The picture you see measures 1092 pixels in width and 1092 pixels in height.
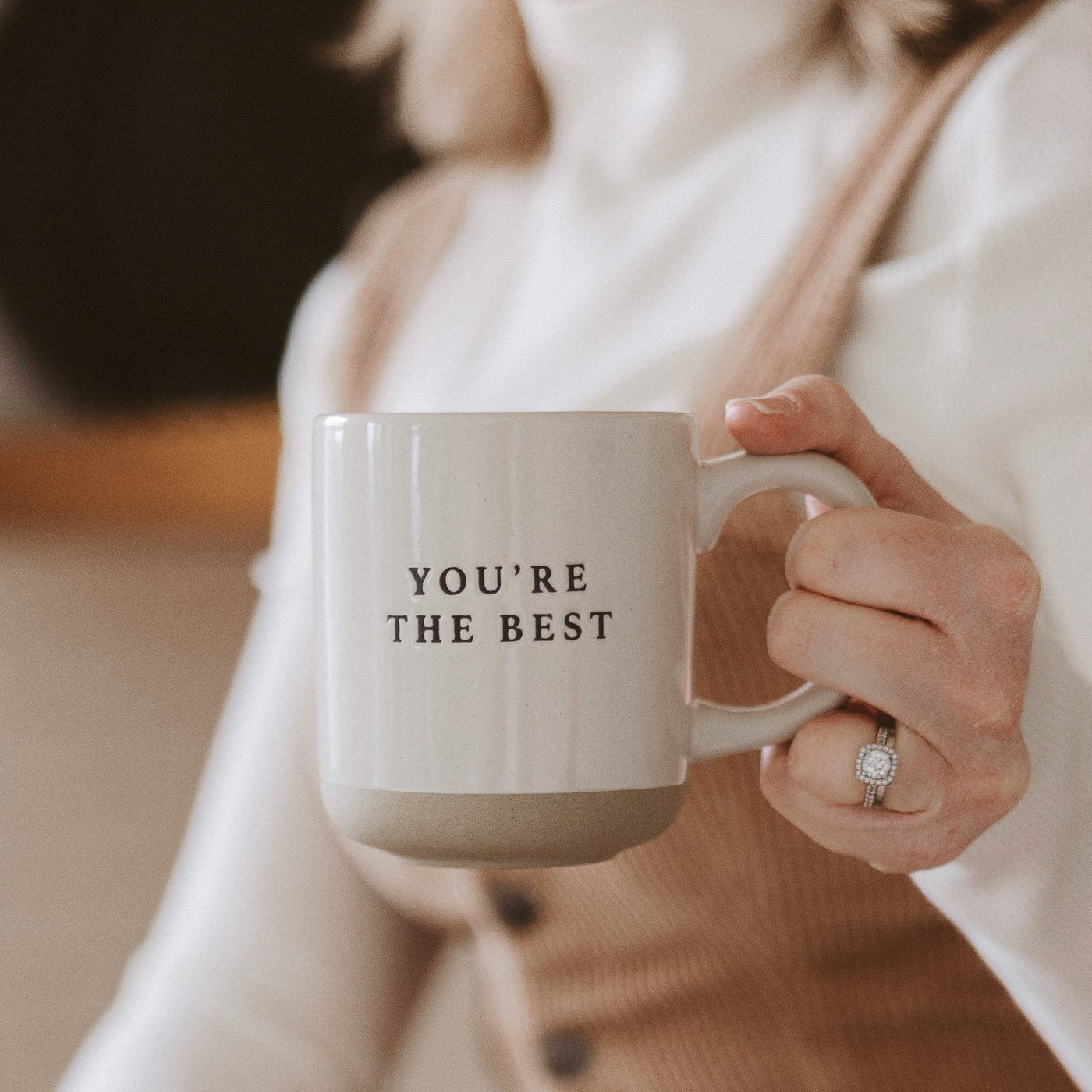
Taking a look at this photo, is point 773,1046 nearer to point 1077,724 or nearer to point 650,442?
point 1077,724

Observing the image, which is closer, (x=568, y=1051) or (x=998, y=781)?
(x=998, y=781)

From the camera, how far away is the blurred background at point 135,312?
0.78m

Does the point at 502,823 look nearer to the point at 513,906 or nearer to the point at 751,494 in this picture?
the point at 751,494

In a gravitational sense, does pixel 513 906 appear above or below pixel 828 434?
below

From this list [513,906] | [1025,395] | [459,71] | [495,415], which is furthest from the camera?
[459,71]

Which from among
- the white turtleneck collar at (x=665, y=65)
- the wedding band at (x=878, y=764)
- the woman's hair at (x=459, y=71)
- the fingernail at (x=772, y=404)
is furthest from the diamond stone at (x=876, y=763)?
the woman's hair at (x=459, y=71)

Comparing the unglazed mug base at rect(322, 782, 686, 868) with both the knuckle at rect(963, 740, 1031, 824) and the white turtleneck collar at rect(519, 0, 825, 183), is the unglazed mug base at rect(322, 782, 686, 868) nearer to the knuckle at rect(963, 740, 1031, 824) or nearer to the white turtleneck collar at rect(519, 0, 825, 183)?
the knuckle at rect(963, 740, 1031, 824)

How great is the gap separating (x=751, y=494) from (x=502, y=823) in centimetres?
12

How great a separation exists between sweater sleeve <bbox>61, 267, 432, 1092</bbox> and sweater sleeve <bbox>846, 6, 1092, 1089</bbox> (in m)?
0.35

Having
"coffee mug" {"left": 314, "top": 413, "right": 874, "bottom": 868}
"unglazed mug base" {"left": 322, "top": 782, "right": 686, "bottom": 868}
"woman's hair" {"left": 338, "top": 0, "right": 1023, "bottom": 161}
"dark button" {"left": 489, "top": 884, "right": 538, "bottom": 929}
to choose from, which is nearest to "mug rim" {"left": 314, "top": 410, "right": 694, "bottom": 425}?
"coffee mug" {"left": 314, "top": 413, "right": 874, "bottom": 868}

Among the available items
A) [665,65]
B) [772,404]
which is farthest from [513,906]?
[665,65]

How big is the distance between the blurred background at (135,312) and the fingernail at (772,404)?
0.55 m

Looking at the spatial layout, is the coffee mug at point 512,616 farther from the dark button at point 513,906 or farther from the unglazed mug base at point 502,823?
→ the dark button at point 513,906

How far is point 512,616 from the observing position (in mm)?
293
